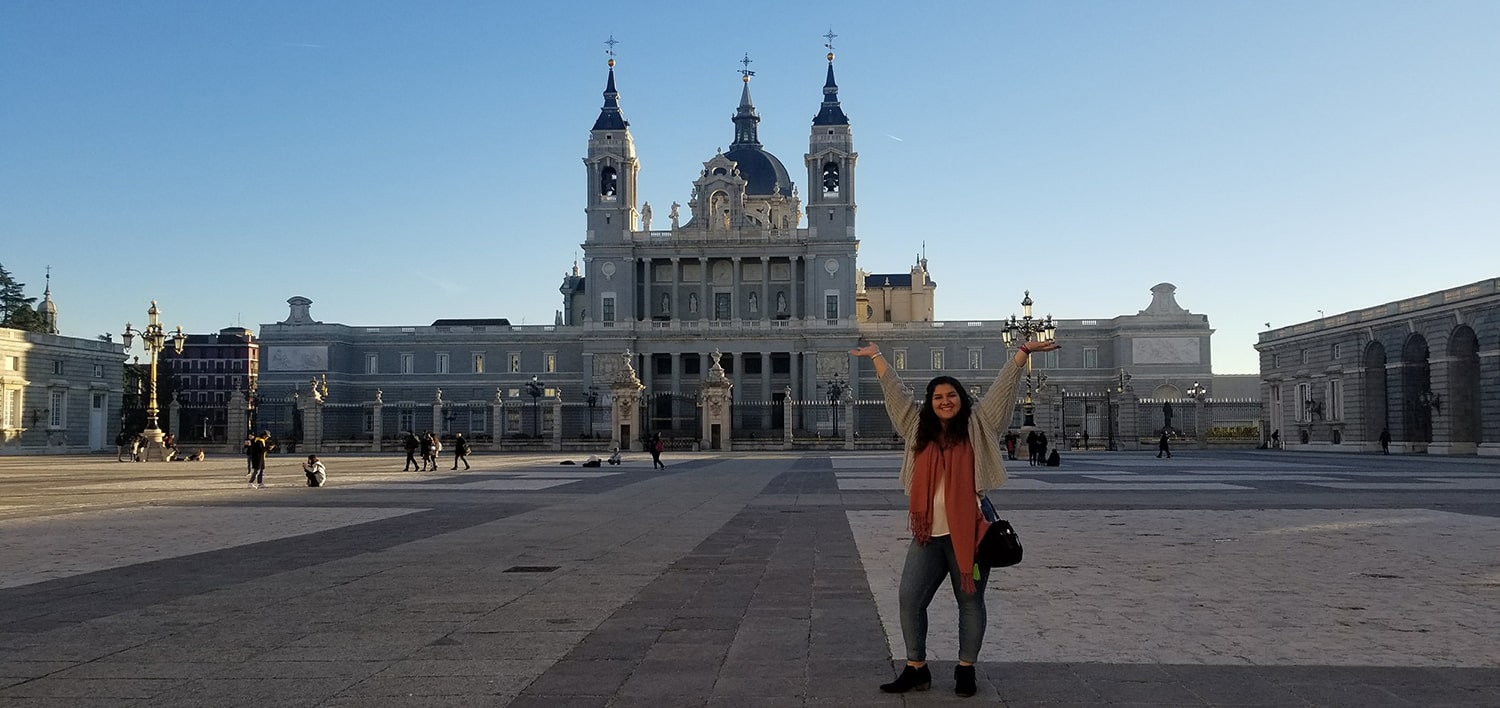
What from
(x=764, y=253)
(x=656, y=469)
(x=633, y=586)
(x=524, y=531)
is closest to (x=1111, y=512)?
(x=524, y=531)

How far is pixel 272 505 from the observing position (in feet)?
72.1

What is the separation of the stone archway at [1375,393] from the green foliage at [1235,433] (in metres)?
14.0

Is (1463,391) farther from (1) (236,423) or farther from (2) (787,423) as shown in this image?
(1) (236,423)

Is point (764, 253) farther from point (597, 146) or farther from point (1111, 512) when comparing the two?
point (1111, 512)

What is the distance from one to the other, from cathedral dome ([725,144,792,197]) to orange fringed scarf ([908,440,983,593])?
101m

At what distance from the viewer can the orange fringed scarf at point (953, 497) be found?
21.3ft

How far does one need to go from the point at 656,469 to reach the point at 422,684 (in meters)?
32.9

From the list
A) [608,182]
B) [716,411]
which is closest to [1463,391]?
[716,411]

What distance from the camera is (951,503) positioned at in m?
6.53

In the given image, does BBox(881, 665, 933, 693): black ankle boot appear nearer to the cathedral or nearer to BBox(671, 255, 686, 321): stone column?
the cathedral

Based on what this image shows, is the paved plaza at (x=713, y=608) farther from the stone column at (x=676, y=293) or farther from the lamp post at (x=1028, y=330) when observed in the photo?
the stone column at (x=676, y=293)

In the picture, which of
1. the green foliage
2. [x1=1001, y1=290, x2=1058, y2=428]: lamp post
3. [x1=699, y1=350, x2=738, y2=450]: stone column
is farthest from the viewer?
the green foliage

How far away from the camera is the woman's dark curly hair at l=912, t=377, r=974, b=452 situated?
6.71 metres

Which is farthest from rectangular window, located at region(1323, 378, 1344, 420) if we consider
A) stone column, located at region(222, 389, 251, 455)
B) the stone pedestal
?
stone column, located at region(222, 389, 251, 455)
